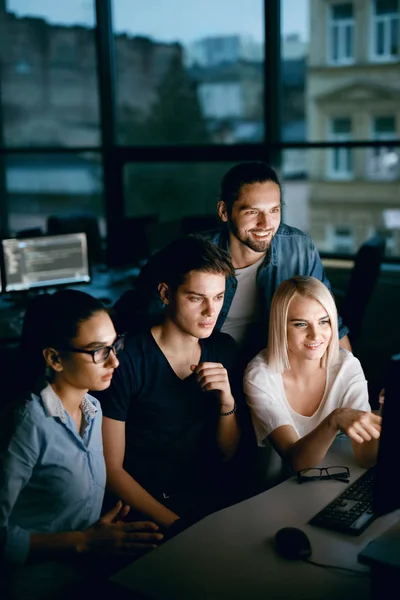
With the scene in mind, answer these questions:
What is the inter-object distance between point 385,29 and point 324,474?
710 inches

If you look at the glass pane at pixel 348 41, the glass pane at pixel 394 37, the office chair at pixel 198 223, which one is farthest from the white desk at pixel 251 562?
the glass pane at pixel 348 41

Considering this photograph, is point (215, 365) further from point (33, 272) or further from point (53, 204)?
point (53, 204)

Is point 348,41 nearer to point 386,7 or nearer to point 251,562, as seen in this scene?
point 386,7

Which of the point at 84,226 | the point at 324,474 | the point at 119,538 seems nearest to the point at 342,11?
the point at 84,226

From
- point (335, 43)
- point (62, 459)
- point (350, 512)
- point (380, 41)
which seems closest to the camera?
point (350, 512)

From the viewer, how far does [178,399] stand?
2322mm

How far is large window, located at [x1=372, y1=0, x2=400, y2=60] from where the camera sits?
17406mm

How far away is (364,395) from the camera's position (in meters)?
2.28

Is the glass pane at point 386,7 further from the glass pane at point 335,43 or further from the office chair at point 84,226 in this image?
the office chair at point 84,226

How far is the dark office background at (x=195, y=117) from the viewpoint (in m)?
5.46

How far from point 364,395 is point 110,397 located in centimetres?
77

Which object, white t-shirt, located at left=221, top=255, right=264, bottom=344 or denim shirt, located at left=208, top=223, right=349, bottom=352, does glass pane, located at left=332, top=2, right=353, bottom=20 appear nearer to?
denim shirt, located at left=208, top=223, right=349, bottom=352

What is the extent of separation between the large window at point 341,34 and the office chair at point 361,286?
15291mm

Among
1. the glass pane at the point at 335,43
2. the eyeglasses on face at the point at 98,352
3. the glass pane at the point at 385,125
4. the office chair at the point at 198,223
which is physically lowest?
the eyeglasses on face at the point at 98,352
